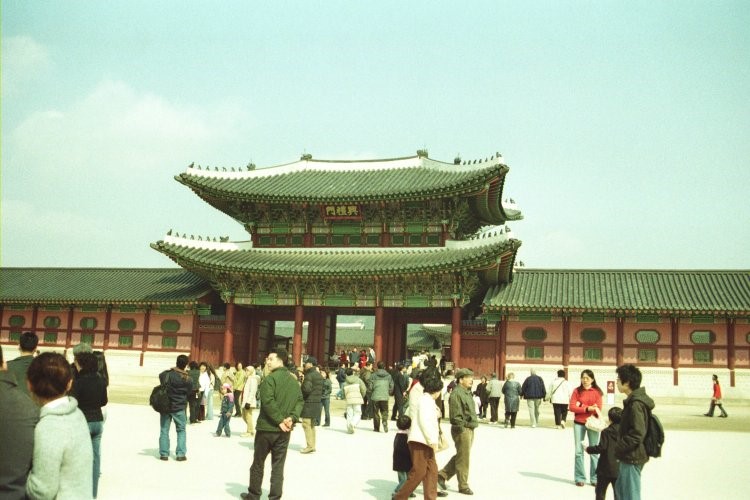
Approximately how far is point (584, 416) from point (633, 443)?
4.45 m

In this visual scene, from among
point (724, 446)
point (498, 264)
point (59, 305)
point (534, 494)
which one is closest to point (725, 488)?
point (534, 494)

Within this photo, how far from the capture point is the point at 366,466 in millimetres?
12422

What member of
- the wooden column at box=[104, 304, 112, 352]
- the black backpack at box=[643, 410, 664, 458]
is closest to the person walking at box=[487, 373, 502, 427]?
the black backpack at box=[643, 410, 664, 458]

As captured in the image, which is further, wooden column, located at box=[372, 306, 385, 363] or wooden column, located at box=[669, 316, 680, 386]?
wooden column, located at box=[372, 306, 385, 363]

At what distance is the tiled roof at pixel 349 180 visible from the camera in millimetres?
29594

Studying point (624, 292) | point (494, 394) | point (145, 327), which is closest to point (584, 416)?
point (494, 394)

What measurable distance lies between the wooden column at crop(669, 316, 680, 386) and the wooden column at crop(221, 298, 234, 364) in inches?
726

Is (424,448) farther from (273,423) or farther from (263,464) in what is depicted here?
(263,464)

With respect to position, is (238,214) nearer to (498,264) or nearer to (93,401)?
(498,264)

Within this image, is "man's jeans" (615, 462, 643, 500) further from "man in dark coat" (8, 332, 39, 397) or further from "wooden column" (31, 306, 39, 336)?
"wooden column" (31, 306, 39, 336)

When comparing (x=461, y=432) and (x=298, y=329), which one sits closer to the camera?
(x=461, y=432)

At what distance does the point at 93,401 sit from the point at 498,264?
69.3ft

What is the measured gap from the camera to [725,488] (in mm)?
11227

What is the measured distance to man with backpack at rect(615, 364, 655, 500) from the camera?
7.07 m
